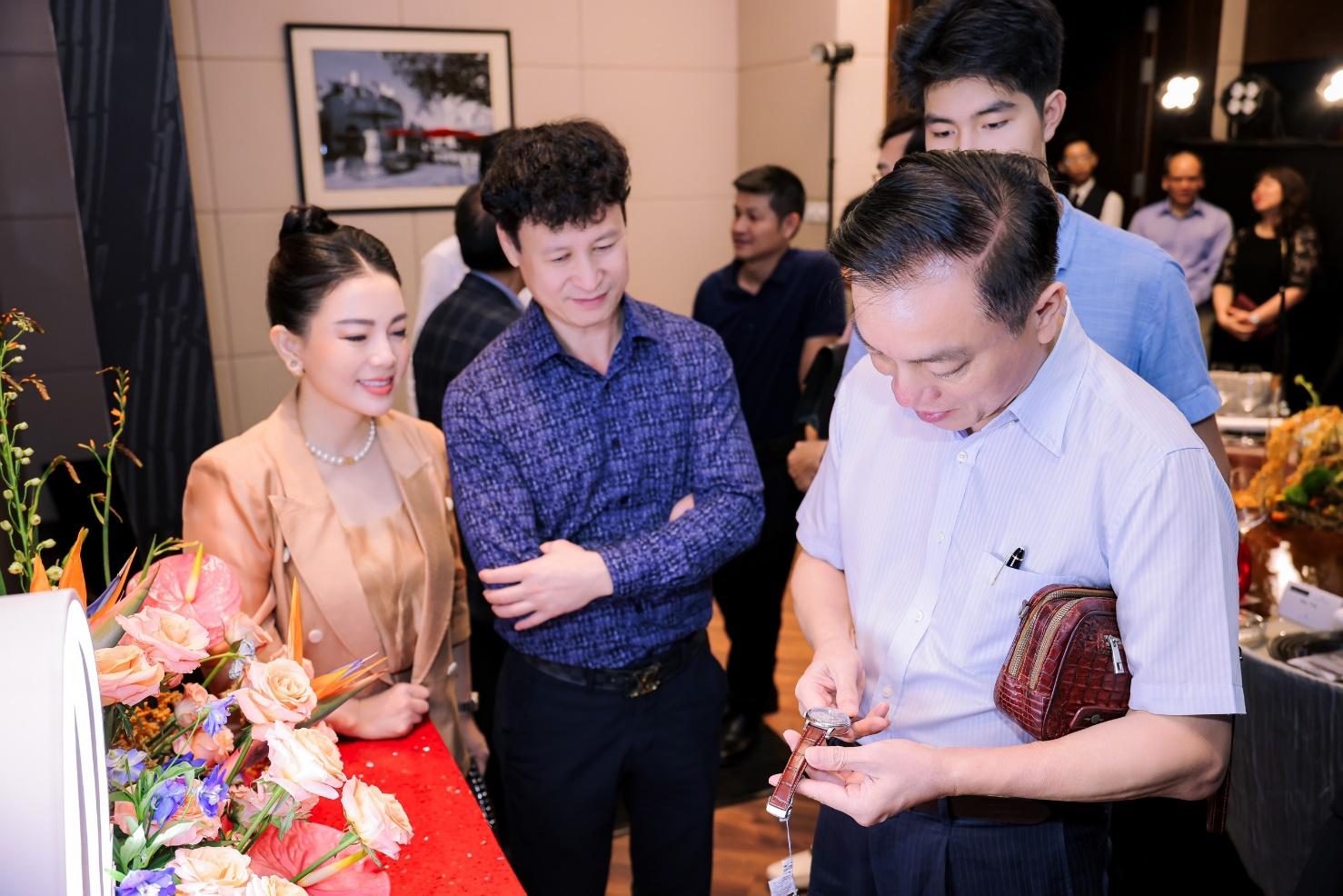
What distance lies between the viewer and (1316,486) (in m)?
2.81

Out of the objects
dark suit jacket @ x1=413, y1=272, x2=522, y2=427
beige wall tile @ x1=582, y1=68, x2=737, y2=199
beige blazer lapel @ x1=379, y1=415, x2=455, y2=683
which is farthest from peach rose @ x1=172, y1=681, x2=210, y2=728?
beige wall tile @ x1=582, y1=68, x2=737, y2=199

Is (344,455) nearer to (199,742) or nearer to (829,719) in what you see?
(199,742)

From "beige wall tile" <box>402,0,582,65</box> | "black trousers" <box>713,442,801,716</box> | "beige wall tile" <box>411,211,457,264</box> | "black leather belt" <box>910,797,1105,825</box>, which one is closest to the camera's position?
"black leather belt" <box>910,797,1105,825</box>

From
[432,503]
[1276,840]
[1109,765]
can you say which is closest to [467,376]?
[432,503]

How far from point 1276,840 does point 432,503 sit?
1.88 meters

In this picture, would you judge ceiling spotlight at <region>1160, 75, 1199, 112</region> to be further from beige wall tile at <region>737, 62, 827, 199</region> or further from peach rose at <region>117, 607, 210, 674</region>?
peach rose at <region>117, 607, 210, 674</region>

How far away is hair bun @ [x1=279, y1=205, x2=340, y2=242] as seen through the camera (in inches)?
77.0

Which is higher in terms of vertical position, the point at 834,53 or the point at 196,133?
the point at 834,53

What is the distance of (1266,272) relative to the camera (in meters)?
6.35

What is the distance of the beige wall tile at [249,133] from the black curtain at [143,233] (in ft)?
3.35

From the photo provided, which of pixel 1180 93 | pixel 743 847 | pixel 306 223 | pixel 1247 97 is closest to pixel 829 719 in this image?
pixel 306 223

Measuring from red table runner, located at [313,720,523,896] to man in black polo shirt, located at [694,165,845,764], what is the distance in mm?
2034

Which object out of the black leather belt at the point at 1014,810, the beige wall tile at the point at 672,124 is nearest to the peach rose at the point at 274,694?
the black leather belt at the point at 1014,810

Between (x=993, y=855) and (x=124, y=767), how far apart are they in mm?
997
